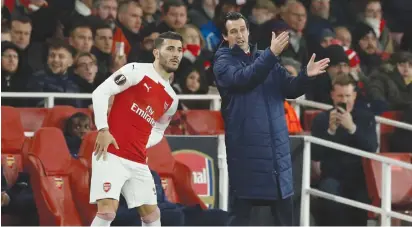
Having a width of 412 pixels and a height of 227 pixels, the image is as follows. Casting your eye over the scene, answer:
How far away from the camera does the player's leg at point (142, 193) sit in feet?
31.4

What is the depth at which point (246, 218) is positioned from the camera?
29.8ft

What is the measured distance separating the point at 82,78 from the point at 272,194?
4259mm

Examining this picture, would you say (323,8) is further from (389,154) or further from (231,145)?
(231,145)

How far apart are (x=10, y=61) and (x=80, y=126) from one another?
1.11m

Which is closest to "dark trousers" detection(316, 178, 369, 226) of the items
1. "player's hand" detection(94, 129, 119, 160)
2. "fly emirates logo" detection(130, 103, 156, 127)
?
"fly emirates logo" detection(130, 103, 156, 127)

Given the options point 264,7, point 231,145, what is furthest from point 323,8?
point 231,145

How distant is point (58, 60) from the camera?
12.5 m

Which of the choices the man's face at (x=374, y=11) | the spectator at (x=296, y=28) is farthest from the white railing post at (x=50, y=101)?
the man's face at (x=374, y=11)

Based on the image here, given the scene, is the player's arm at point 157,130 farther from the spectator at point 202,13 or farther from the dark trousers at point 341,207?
the spectator at point 202,13

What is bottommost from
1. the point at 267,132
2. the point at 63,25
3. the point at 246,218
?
the point at 246,218

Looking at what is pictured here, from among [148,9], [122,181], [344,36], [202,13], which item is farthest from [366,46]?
[122,181]

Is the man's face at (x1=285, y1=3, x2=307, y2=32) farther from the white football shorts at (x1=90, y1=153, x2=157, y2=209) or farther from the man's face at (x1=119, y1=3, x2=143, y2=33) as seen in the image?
the white football shorts at (x1=90, y1=153, x2=157, y2=209)

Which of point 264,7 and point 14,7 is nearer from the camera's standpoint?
point 14,7

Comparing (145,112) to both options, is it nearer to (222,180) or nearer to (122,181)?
(122,181)
